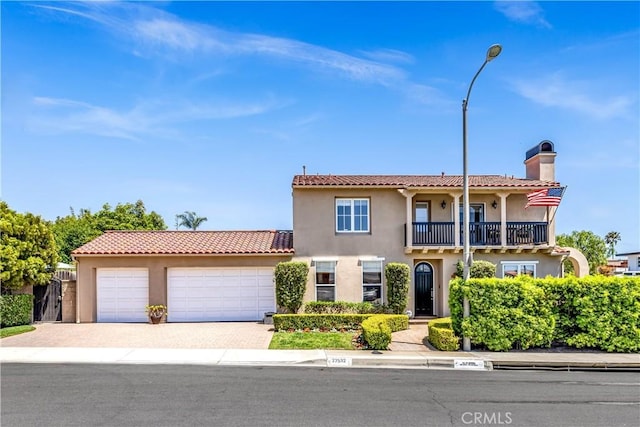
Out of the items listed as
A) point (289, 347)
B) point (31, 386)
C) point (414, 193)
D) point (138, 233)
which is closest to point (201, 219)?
point (138, 233)

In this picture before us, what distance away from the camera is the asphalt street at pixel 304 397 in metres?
8.66

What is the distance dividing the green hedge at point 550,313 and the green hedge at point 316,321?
410 cm

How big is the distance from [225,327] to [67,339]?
5296mm

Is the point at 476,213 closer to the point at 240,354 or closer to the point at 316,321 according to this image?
the point at 316,321

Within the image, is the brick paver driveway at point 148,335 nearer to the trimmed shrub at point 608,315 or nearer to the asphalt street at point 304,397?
the asphalt street at point 304,397

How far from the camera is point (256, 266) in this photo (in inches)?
828

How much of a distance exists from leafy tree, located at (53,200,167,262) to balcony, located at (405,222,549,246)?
2879cm

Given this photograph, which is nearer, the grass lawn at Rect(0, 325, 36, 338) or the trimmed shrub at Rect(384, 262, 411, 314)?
the grass lawn at Rect(0, 325, 36, 338)

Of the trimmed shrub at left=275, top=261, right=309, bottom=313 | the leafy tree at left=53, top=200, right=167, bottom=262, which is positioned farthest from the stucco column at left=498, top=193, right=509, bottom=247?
the leafy tree at left=53, top=200, right=167, bottom=262

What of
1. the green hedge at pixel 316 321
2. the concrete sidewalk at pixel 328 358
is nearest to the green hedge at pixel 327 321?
the green hedge at pixel 316 321

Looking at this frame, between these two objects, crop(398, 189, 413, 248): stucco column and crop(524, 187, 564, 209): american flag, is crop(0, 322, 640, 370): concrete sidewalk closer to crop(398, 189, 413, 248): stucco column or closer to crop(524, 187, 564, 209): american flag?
crop(398, 189, 413, 248): stucco column

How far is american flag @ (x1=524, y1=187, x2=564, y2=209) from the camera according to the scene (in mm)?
19531

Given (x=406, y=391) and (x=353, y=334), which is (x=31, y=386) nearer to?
(x=406, y=391)

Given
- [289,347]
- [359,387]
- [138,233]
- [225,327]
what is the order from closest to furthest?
[359,387], [289,347], [225,327], [138,233]
